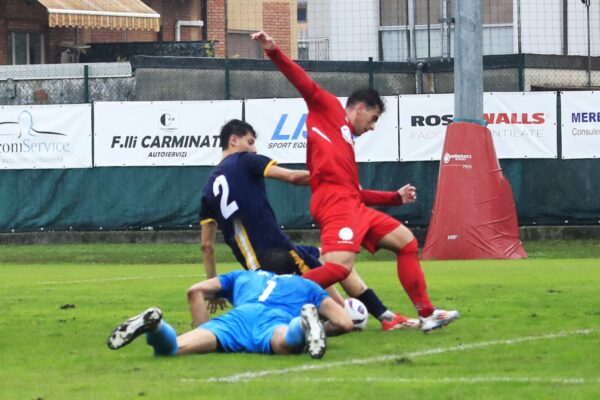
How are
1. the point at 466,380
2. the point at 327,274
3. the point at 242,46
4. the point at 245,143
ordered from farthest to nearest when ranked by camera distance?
the point at 242,46, the point at 245,143, the point at 327,274, the point at 466,380

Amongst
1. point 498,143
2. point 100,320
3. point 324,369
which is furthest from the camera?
point 498,143

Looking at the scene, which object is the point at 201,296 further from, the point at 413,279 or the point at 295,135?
the point at 295,135

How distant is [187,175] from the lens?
25.3 metres

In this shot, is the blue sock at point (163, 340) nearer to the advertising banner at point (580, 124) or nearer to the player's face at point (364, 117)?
the player's face at point (364, 117)

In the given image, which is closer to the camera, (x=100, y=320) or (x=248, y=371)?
(x=248, y=371)

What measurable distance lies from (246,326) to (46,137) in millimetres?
16540

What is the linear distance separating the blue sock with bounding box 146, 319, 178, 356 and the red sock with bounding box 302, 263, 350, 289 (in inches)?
50.9

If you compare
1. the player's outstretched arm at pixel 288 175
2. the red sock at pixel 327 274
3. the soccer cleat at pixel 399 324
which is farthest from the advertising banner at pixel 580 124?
the red sock at pixel 327 274

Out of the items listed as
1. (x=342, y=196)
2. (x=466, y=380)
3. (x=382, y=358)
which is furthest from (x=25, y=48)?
(x=466, y=380)

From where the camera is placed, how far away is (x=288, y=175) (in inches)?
404

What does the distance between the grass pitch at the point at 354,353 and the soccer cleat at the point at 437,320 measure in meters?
0.07

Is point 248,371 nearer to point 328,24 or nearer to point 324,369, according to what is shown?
point 324,369

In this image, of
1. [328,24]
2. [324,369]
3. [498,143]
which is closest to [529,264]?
[498,143]

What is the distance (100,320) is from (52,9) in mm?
Answer: 23569
